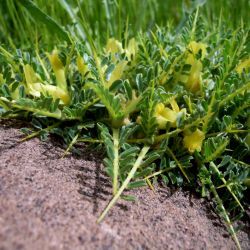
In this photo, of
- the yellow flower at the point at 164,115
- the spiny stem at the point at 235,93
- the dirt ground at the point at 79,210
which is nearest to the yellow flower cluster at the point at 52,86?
the dirt ground at the point at 79,210

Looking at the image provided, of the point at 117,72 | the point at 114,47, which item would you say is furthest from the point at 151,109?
the point at 114,47

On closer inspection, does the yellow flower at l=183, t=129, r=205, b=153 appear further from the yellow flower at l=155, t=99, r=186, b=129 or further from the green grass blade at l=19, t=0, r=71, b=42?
the green grass blade at l=19, t=0, r=71, b=42

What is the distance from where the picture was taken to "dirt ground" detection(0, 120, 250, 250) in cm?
75

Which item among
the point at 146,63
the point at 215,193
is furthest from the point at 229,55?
the point at 215,193

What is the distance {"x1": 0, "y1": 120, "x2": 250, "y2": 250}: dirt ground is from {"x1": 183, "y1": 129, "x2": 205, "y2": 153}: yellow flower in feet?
0.37

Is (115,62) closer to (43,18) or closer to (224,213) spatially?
(43,18)

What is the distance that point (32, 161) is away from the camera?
0.96m

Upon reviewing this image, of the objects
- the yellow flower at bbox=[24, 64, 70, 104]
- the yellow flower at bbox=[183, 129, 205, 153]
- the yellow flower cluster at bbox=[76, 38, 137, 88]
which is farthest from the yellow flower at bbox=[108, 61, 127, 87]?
the yellow flower at bbox=[183, 129, 205, 153]

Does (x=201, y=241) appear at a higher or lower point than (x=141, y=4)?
lower

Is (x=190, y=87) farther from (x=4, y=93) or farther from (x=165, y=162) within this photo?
(x=4, y=93)

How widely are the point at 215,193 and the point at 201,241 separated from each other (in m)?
0.13

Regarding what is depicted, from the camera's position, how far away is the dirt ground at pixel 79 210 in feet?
2.46

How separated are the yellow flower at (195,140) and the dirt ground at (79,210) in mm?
112

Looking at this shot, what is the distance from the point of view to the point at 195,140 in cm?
101
